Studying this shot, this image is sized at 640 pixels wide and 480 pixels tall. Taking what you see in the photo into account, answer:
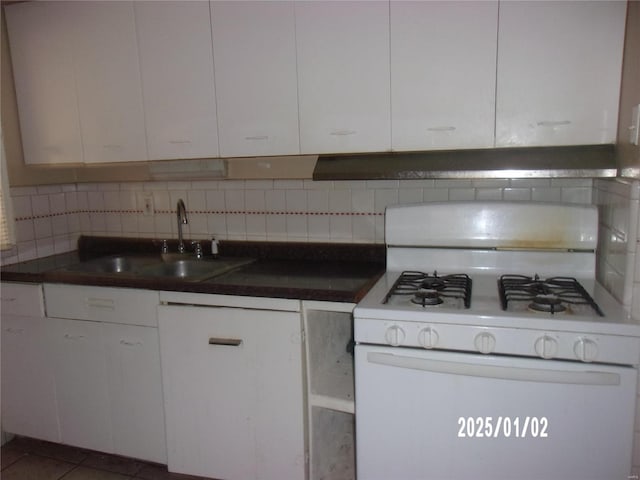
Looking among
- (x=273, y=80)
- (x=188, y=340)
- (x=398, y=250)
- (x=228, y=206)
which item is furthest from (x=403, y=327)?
(x=228, y=206)

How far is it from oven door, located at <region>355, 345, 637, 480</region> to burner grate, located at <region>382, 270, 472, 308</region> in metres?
0.19

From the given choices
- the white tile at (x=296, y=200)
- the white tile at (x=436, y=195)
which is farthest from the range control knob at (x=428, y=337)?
the white tile at (x=296, y=200)

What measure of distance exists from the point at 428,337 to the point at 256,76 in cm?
123

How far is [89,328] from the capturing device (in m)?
2.07

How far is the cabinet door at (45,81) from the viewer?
2.24 metres

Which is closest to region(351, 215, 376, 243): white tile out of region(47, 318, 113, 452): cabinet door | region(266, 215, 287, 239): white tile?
region(266, 215, 287, 239): white tile

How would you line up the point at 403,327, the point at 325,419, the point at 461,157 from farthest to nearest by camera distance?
1. the point at 325,419
2. the point at 461,157
3. the point at 403,327

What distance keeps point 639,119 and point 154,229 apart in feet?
7.31

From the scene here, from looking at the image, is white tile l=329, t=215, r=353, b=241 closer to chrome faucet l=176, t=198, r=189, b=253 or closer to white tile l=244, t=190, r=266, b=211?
white tile l=244, t=190, r=266, b=211

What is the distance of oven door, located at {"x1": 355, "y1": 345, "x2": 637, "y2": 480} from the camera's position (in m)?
1.38

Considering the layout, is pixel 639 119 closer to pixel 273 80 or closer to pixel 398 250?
pixel 398 250

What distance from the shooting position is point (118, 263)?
256cm

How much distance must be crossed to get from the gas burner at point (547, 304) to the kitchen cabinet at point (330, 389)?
1.91 ft

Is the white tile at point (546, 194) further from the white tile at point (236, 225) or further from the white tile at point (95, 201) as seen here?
the white tile at point (95, 201)
